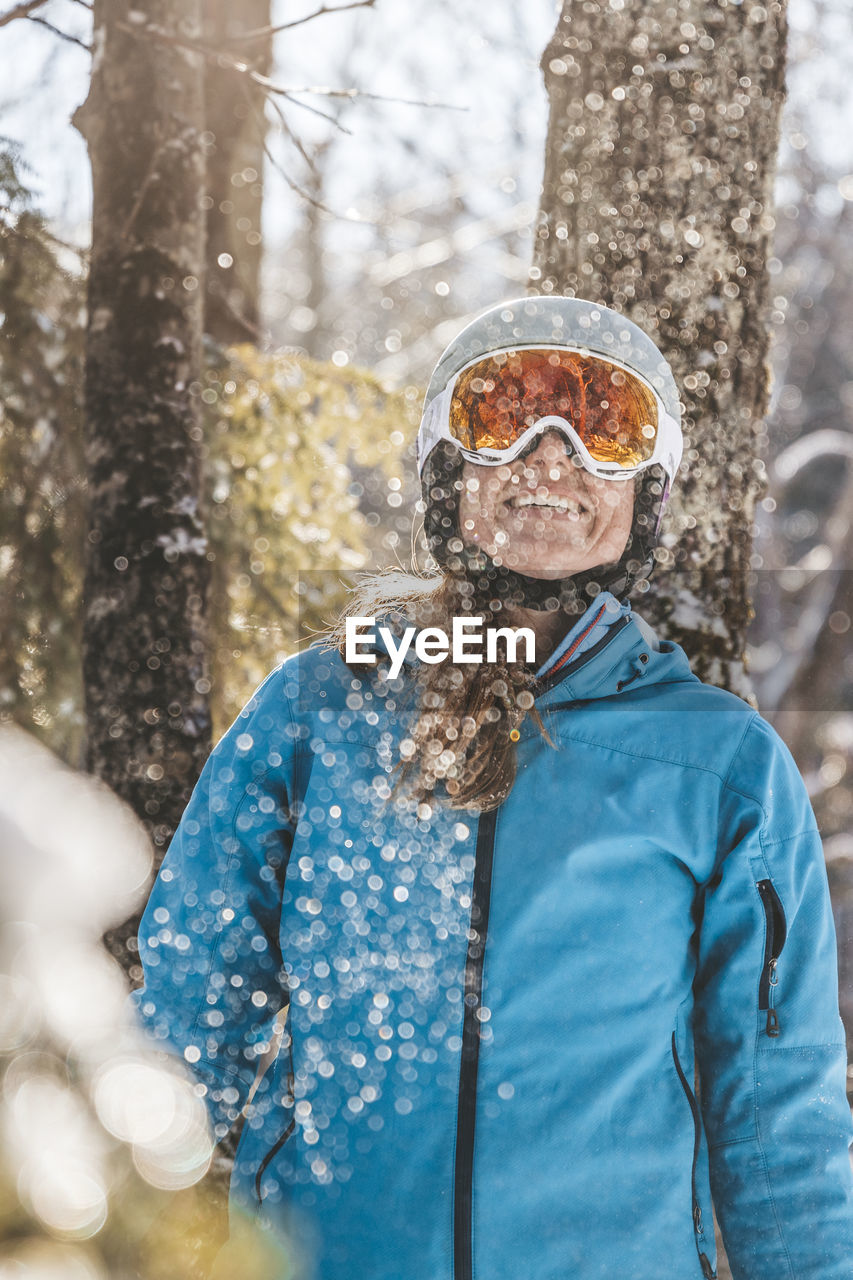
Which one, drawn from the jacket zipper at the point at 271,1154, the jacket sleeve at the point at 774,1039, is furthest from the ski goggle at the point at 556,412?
the jacket zipper at the point at 271,1154

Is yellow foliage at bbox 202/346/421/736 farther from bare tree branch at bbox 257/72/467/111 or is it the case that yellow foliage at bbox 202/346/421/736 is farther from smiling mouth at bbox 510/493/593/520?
smiling mouth at bbox 510/493/593/520

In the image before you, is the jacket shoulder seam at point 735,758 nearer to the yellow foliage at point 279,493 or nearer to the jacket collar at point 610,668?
the jacket collar at point 610,668

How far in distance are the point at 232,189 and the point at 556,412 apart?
305 centimetres

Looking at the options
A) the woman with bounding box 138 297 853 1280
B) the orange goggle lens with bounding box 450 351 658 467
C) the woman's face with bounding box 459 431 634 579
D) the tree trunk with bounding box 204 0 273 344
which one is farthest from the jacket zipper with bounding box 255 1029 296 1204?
the tree trunk with bounding box 204 0 273 344

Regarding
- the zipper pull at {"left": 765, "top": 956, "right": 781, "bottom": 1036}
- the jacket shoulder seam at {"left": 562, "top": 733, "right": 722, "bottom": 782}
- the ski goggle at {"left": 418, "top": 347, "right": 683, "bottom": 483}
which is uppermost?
the ski goggle at {"left": 418, "top": 347, "right": 683, "bottom": 483}

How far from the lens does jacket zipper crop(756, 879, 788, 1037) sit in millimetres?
1669

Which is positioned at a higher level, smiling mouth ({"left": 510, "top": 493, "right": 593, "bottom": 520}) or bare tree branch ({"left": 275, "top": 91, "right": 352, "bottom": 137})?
bare tree branch ({"left": 275, "top": 91, "right": 352, "bottom": 137})

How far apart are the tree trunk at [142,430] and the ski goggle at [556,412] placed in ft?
3.46

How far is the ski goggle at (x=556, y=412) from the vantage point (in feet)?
6.51

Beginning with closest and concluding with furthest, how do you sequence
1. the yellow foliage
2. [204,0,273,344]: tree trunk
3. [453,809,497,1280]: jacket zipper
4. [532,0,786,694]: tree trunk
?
[453,809,497,1280]: jacket zipper < [532,0,786,694]: tree trunk < the yellow foliage < [204,0,273,344]: tree trunk

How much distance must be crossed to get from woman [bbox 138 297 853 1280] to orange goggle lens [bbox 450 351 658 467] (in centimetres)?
22

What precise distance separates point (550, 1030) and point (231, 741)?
31.0 inches

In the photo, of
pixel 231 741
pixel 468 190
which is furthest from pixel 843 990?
pixel 468 190

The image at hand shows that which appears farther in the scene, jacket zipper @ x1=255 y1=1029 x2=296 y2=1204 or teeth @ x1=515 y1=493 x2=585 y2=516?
teeth @ x1=515 y1=493 x2=585 y2=516
